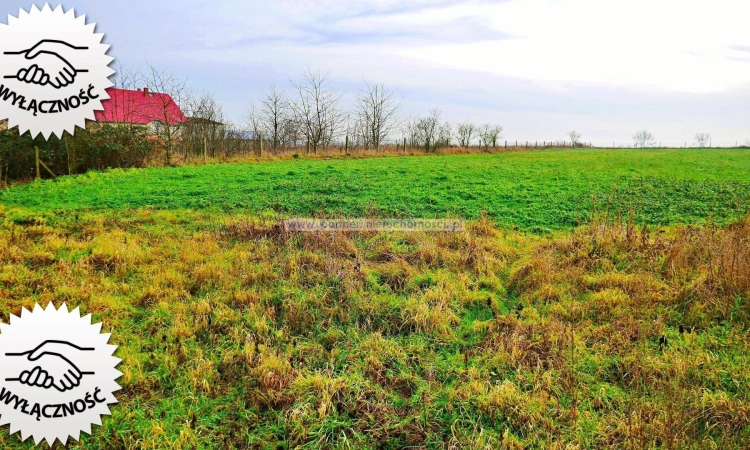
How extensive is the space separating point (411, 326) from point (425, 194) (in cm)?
621

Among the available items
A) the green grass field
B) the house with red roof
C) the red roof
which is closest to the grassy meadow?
the green grass field

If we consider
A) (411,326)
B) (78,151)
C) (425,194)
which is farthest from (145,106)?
(411,326)

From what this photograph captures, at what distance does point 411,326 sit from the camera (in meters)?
4.24

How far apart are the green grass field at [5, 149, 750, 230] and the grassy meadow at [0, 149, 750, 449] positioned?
32 cm

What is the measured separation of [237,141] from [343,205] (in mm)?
21157

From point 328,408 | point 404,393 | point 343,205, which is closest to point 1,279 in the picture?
point 328,408

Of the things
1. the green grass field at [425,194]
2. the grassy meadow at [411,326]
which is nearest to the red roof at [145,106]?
the green grass field at [425,194]

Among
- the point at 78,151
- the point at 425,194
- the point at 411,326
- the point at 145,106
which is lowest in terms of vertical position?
the point at 411,326

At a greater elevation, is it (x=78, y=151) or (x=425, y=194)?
(x=78, y=151)

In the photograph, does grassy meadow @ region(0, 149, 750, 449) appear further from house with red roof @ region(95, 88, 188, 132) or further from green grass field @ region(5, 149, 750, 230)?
house with red roof @ region(95, 88, 188, 132)

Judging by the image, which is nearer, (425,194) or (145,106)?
(425,194)

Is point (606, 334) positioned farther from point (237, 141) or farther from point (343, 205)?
point (237, 141)

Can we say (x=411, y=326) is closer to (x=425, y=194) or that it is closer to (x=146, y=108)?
(x=425, y=194)

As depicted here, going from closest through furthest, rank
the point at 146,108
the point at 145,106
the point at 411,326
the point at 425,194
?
the point at 411,326
the point at 425,194
the point at 145,106
the point at 146,108
